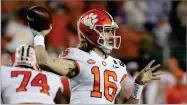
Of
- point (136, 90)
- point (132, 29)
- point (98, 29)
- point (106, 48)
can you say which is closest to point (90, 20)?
point (98, 29)

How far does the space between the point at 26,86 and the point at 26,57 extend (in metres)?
0.22

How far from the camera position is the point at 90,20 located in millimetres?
3336

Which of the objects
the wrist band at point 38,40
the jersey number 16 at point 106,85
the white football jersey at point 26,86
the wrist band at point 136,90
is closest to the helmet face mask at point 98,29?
the jersey number 16 at point 106,85

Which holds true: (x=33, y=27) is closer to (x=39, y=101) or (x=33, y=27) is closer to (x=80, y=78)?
(x=80, y=78)

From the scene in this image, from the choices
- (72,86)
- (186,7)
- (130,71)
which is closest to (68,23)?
(130,71)

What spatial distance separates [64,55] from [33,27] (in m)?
0.26

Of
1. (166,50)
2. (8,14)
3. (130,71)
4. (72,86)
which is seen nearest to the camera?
(72,86)

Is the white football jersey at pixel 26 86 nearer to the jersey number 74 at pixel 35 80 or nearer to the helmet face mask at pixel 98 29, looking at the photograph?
the jersey number 74 at pixel 35 80

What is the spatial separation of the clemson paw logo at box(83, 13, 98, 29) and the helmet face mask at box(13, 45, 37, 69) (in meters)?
1.02

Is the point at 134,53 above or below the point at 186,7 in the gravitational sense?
below

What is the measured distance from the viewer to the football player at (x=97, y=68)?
10.5 feet

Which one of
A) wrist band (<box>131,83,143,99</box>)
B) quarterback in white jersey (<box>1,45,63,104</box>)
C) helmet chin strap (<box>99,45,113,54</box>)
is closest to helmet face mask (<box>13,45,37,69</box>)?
quarterback in white jersey (<box>1,45,63,104</box>)

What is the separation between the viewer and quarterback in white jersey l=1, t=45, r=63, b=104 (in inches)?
162

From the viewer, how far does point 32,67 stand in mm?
4297
